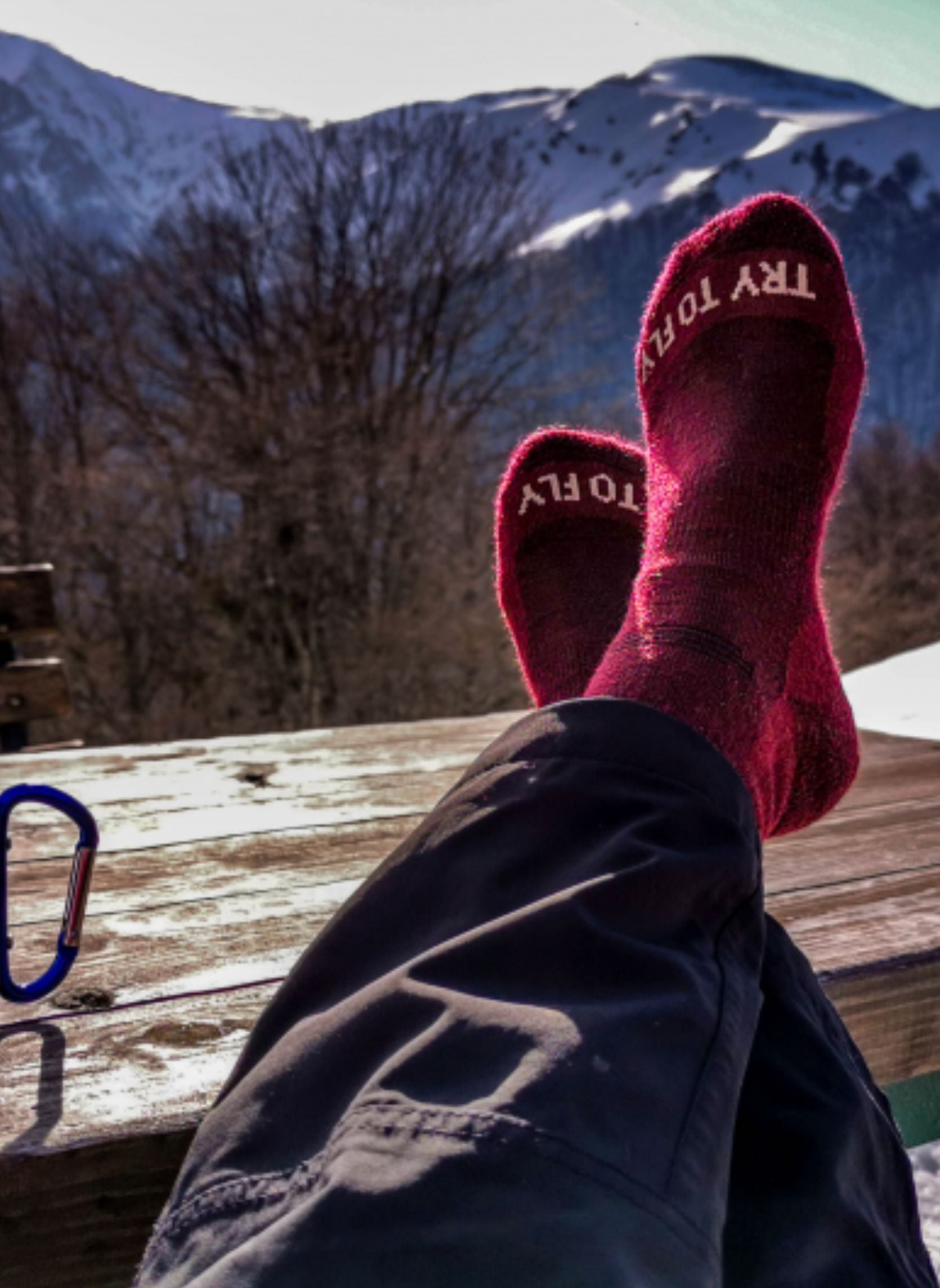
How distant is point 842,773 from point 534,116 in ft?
35.7

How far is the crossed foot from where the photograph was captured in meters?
0.79

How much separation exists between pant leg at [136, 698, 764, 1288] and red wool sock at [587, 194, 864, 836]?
0.44 ft

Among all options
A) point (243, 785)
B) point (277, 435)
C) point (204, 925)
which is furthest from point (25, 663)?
point (277, 435)

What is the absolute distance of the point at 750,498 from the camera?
3.36ft

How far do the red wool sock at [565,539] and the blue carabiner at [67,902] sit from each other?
22.1 inches

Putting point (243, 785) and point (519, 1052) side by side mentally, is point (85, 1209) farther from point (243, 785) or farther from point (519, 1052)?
point (243, 785)

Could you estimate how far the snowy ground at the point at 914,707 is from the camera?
1.11 metres

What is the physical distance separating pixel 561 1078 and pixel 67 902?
1.29 feet

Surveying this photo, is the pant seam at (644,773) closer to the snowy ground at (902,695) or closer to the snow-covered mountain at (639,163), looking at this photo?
the snowy ground at (902,695)

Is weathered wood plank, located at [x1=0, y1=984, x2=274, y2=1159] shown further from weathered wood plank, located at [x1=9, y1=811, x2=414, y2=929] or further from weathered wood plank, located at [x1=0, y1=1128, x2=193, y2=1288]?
weathered wood plank, located at [x1=9, y1=811, x2=414, y2=929]

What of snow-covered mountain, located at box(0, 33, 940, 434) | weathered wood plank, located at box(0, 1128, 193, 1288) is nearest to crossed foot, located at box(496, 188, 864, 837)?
weathered wood plank, located at box(0, 1128, 193, 1288)

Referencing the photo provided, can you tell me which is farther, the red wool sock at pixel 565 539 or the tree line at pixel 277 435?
the tree line at pixel 277 435

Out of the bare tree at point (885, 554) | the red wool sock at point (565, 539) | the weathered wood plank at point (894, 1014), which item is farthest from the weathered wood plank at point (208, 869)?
the bare tree at point (885, 554)

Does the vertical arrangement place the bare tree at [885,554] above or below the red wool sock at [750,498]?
below
